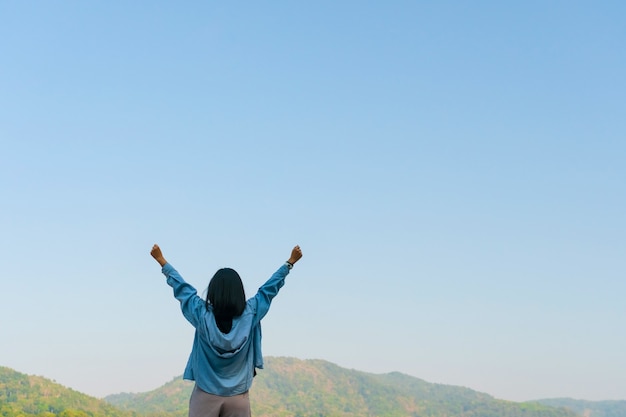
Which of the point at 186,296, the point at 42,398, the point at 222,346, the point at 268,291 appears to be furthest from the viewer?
the point at 42,398

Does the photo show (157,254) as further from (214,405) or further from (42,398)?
(42,398)

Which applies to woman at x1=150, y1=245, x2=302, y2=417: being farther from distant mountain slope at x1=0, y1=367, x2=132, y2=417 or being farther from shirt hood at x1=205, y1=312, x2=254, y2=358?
distant mountain slope at x1=0, y1=367, x2=132, y2=417

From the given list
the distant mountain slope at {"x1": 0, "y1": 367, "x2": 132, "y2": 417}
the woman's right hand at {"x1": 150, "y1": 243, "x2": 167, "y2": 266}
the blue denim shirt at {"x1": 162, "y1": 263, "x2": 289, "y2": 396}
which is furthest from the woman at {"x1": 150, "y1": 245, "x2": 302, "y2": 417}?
the distant mountain slope at {"x1": 0, "y1": 367, "x2": 132, "y2": 417}

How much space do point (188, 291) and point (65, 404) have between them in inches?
4683

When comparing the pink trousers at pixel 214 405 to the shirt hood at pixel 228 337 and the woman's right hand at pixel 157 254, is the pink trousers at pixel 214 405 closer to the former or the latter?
the shirt hood at pixel 228 337

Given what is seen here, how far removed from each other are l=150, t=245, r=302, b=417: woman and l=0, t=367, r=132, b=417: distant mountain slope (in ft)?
361

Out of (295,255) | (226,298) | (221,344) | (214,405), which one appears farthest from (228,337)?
(295,255)

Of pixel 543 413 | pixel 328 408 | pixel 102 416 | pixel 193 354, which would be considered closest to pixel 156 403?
pixel 328 408

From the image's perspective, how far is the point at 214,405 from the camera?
514 centimetres

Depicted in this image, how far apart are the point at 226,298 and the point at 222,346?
0.33m

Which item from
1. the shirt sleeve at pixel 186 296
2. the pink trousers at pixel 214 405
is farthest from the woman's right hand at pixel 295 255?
the pink trousers at pixel 214 405

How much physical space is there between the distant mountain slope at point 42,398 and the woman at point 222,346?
10994 centimetres

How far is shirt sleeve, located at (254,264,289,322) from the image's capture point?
537 cm

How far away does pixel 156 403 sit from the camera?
179 meters
